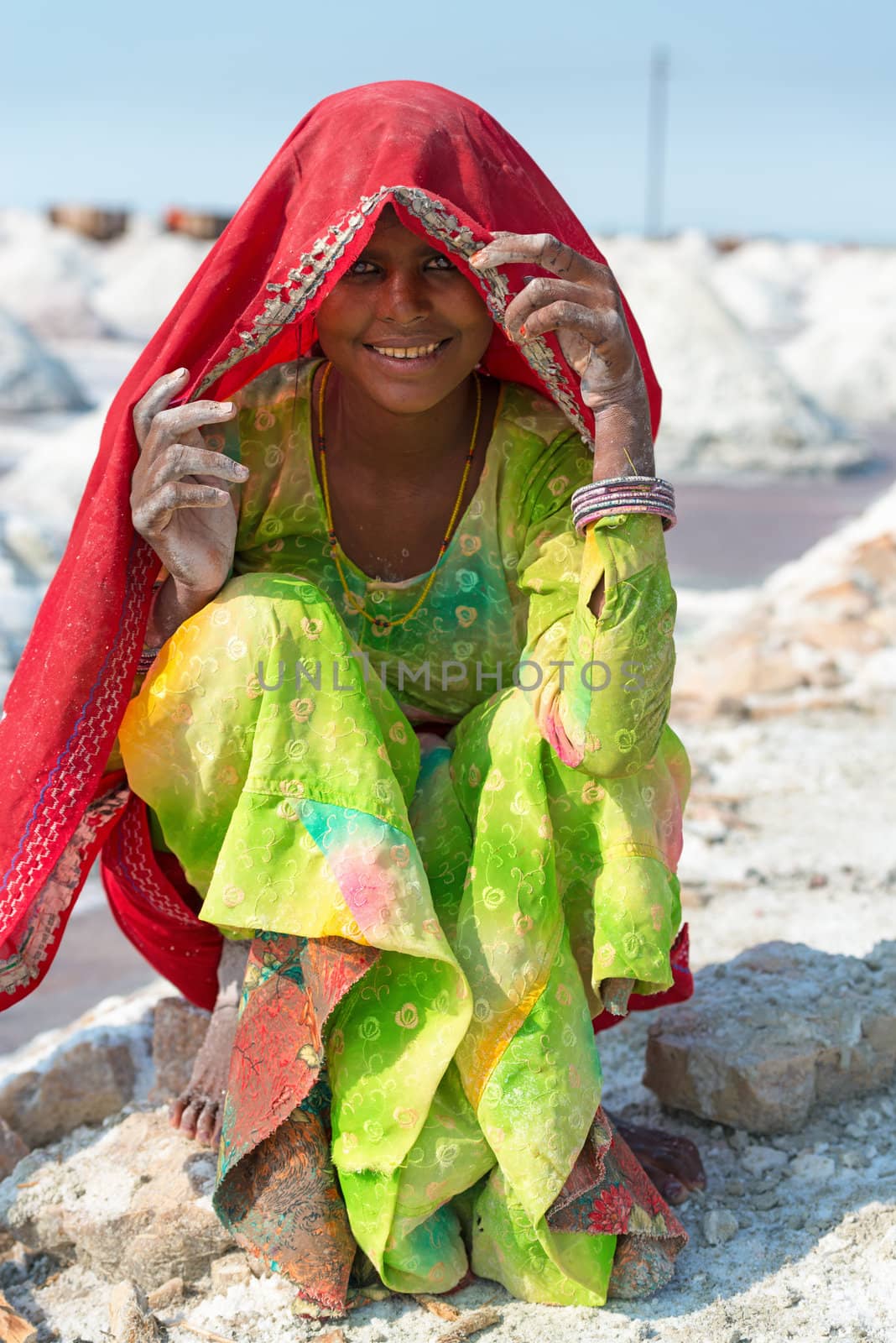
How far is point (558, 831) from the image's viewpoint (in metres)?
2.00

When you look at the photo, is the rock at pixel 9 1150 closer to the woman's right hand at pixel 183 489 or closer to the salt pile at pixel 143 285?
the woman's right hand at pixel 183 489

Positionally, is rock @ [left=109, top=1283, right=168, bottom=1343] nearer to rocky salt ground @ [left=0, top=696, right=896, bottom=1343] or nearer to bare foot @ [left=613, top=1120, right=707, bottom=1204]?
rocky salt ground @ [left=0, top=696, right=896, bottom=1343]

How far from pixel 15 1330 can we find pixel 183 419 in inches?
47.1

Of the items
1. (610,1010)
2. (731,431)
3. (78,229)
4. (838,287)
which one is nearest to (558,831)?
(610,1010)

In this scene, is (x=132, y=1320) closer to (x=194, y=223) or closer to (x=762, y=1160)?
(x=762, y=1160)

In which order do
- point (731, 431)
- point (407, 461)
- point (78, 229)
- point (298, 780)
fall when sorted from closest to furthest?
point (298, 780) < point (407, 461) < point (731, 431) < point (78, 229)

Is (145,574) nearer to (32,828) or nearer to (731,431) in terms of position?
(32,828)

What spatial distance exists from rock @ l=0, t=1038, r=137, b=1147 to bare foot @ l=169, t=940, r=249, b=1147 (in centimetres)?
30

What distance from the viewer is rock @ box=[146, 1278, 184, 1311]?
6.63ft

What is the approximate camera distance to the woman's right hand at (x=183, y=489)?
6.39ft

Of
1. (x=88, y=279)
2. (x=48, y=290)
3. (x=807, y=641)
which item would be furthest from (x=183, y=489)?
(x=88, y=279)

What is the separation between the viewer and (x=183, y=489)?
6.40 ft

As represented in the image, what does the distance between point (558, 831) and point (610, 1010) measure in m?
0.25

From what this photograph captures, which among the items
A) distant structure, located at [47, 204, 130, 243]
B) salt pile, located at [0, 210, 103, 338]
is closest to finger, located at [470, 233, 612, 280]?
salt pile, located at [0, 210, 103, 338]
